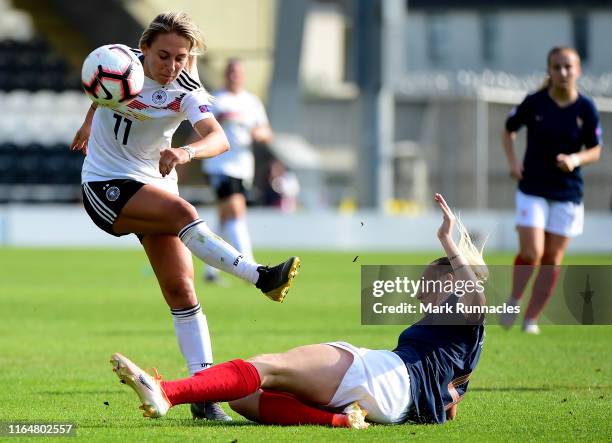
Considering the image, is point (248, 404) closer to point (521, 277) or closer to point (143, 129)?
point (143, 129)

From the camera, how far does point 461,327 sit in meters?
6.30

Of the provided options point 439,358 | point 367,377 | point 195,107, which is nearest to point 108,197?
point 195,107

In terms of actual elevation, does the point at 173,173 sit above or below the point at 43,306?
above

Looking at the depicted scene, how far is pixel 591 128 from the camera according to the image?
425 inches

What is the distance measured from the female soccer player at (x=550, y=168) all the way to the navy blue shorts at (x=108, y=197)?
4939mm

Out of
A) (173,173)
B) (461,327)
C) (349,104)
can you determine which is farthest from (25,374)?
(349,104)

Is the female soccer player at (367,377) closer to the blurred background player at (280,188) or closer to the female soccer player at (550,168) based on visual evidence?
the female soccer player at (550,168)

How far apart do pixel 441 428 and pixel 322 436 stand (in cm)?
68

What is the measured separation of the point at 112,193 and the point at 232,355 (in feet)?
10.5

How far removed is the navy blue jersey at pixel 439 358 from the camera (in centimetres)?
618

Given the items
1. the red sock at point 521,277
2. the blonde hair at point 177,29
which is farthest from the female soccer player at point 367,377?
the red sock at point 521,277

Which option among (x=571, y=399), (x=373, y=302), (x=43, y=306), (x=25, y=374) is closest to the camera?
(x=373, y=302)

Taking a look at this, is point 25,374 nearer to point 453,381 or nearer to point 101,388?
point 101,388

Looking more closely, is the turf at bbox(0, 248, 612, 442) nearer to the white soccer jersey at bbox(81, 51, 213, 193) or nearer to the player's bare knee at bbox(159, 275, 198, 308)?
the player's bare knee at bbox(159, 275, 198, 308)
